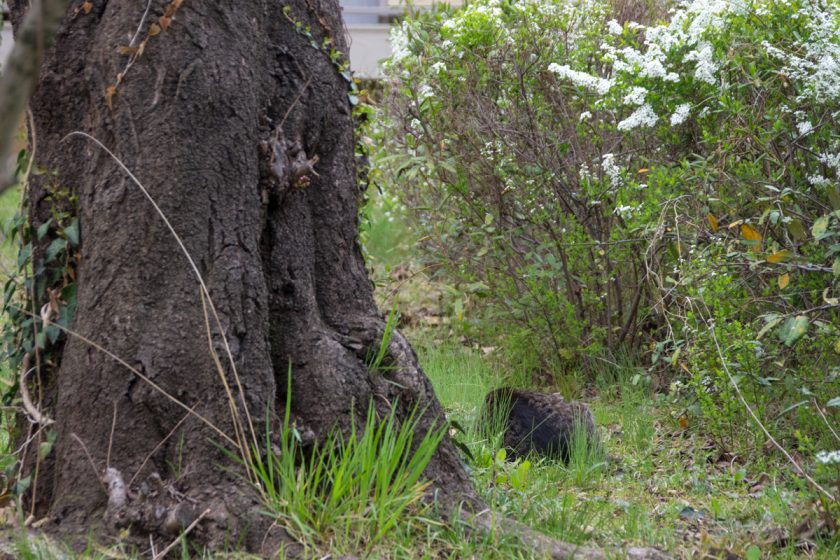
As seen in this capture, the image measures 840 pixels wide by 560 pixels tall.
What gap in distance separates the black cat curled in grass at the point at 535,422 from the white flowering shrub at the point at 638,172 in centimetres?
57

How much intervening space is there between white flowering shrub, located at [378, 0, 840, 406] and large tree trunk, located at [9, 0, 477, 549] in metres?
1.99

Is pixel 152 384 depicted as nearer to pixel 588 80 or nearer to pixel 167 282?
pixel 167 282

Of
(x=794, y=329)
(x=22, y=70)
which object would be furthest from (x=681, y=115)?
(x=22, y=70)

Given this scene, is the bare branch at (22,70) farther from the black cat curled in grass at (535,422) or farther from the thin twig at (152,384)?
the black cat curled in grass at (535,422)

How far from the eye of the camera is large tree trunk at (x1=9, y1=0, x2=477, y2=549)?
2.75 m

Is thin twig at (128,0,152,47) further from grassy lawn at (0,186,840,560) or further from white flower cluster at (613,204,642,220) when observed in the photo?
white flower cluster at (613,204,642,220)

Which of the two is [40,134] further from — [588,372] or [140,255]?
[588,372]

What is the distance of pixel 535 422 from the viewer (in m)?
4.41

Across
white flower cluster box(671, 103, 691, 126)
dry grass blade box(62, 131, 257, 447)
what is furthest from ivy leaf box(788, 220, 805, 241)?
dry grass blade box(62, 131, 257, 447)

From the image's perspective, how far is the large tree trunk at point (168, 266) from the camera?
275cm

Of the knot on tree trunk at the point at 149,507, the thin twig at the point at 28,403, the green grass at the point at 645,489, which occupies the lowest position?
the green grass at the point at 645,489

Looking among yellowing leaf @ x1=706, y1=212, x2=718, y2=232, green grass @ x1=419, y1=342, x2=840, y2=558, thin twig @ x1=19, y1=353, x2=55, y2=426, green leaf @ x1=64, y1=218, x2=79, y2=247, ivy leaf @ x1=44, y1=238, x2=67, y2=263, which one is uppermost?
green leaf @ x1=64, y1=218, x2=79, y2=247

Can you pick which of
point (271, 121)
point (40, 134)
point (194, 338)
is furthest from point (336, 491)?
point (40, 134)

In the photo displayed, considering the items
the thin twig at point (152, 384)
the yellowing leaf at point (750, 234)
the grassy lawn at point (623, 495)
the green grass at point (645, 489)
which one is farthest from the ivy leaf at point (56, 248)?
the yellowing leaf at point (750, 234)
